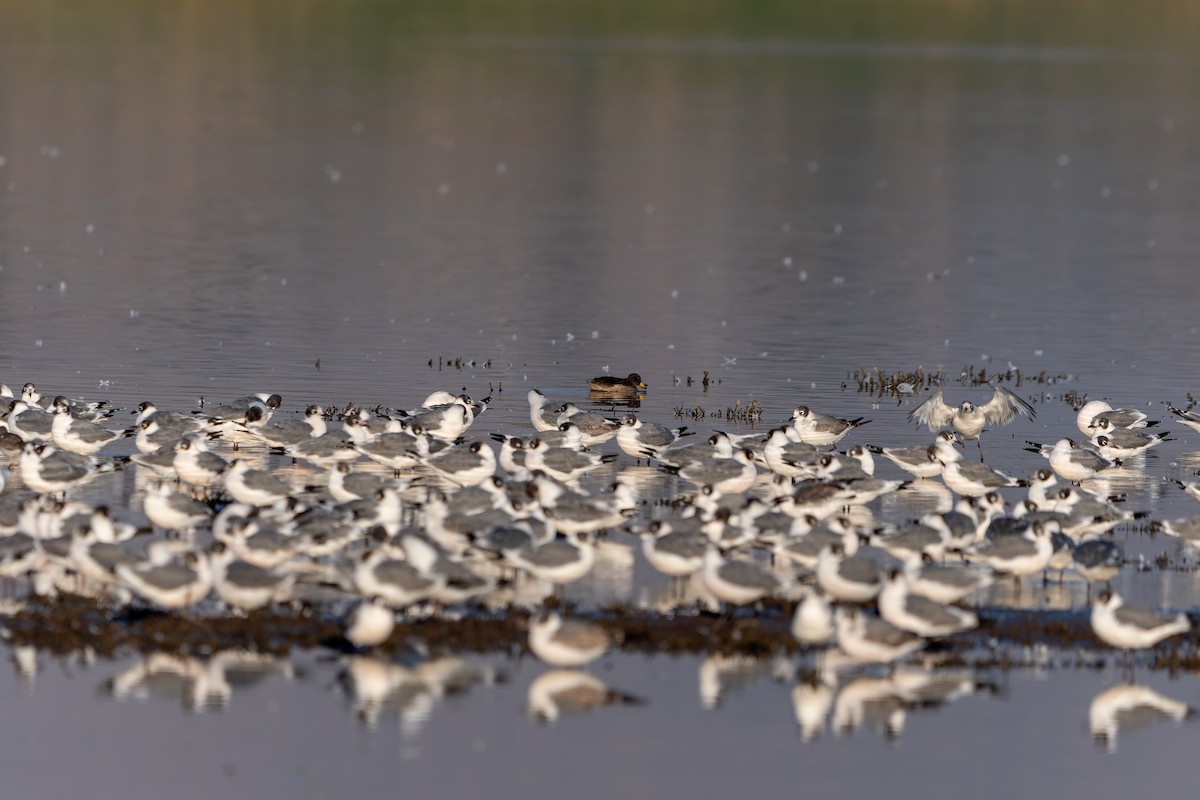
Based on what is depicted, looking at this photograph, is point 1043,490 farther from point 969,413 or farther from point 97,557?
point 97,557

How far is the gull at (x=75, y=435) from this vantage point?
23.3 meters

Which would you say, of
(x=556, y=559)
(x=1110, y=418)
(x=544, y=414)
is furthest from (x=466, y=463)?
(x=1110, y=418)

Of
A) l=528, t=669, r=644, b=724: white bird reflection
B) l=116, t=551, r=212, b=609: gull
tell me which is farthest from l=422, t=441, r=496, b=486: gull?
l=528, t=669, r=644, b=724: white bird reflection

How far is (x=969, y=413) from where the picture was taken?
26703mm

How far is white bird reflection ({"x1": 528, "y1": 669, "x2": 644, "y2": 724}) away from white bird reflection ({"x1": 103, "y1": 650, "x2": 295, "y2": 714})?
173 cm

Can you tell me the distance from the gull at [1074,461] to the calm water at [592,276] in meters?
0.70

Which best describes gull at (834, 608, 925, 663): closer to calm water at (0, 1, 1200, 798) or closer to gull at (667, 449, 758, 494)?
calm water at (0, 1, 1200, 798)

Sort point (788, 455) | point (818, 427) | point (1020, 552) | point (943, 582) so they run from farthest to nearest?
point (818, 427) → point (788, 455) → point (1020, 552) → point (943, 582)

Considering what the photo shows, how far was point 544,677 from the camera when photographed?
15961 mm

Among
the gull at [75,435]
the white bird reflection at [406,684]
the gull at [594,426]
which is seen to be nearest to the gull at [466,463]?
the gull at [594,426]

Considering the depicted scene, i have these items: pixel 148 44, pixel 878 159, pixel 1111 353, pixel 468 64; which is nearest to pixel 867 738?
pixel 1111 353

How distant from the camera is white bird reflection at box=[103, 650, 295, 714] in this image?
603 inches

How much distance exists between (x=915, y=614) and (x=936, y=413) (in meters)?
11.3

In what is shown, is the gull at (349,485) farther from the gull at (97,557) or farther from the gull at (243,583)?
the gull at (97,557)
